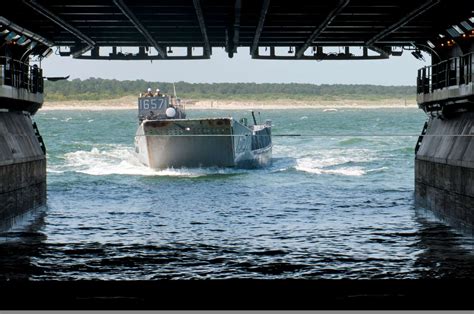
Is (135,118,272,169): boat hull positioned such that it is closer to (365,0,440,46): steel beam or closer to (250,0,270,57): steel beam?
(250,0,270,57): steel beam

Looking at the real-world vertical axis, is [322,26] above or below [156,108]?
above

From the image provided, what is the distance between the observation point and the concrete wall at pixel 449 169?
129ft

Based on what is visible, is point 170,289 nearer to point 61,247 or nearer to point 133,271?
point 133,271

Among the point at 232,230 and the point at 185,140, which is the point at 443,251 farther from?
the point at 185,140

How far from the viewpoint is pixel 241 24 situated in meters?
44.9

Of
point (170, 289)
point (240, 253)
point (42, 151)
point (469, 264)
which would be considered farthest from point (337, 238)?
point (42, 151)

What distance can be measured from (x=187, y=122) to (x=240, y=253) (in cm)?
3921

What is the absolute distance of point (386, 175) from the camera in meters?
78.8

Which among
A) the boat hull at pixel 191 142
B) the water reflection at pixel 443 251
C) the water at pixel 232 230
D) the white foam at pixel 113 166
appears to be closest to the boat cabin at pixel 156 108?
the boat hull at pixel 191 142

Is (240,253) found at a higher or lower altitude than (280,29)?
lower

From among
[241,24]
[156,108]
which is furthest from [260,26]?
[156,108]

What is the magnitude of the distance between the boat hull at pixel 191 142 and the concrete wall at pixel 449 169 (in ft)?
87.3

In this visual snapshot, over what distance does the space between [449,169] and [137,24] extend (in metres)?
14.0

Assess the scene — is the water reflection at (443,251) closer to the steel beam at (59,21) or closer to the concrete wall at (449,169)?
the concrete wall at (449,169)
